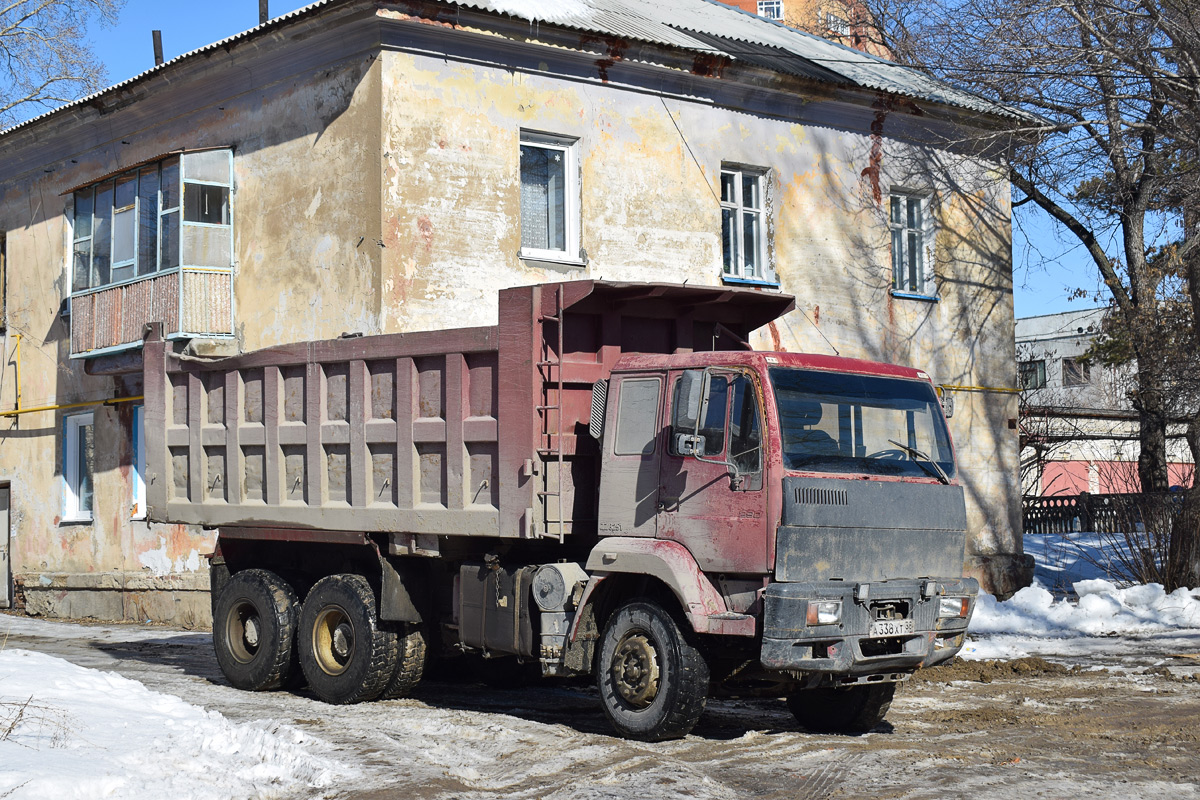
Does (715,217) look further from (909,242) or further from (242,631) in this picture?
(242,631)

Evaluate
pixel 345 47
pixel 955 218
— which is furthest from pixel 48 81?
pixel 955 218

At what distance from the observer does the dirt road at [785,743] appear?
6.89 metres

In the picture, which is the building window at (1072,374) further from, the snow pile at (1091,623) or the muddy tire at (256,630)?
the muddy tire at (256,630)

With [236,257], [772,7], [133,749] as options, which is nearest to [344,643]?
[133,749]

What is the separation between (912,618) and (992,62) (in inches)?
527

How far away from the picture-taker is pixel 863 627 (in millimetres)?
7695

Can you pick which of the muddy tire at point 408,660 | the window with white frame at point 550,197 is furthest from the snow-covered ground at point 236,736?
the window with white frame at point 550,197

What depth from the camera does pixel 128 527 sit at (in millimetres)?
17906

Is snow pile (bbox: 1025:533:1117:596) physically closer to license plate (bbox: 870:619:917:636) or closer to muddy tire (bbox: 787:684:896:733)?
muddy tire (bbox: 787:684:896:733)

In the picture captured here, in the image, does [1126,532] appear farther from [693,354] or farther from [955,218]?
[693,354]

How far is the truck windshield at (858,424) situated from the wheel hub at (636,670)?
1.51 metres

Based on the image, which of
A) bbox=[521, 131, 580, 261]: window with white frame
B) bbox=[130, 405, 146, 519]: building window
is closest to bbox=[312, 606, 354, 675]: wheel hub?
bbox=[521, 131, 580, 261]: window with white frame

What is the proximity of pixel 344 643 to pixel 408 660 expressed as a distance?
1.94 ft

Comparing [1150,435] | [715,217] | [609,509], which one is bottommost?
[609,509]
